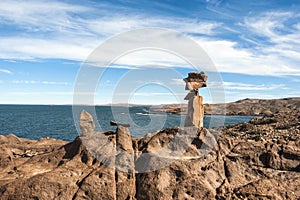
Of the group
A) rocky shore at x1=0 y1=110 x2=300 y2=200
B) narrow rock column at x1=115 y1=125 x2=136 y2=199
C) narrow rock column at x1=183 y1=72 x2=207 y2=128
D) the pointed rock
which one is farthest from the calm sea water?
narrow rock column at x1=115 y1=125 x2=136 y2=199

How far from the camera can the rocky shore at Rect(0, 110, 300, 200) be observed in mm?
13711

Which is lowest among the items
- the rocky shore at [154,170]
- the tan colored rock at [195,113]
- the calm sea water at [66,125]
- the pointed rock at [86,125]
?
the calm sea water at [66,125]

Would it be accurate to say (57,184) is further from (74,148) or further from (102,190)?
(74,148)

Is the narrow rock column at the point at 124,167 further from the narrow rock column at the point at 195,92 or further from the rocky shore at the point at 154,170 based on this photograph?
the narrow rock column at the point at 195,92

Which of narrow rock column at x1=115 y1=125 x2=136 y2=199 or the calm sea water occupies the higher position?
narrow rock column at x1=115 y1=125 x2=136 y2=199

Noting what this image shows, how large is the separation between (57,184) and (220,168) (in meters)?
7.76

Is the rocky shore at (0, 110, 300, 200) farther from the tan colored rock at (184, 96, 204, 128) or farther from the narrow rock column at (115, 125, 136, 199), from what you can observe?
the tan colored rock at (184, 96, 204, 128)

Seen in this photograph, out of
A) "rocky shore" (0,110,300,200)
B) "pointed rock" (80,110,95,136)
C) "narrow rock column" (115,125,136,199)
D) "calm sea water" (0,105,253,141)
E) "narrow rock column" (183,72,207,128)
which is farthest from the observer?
"calm sea water" (0,105,253,141)

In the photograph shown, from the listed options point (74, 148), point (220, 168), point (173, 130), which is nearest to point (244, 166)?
point (220, 168)

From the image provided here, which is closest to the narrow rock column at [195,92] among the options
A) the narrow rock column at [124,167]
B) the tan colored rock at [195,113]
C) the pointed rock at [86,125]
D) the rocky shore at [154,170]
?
the tan colored rock at [195,113]

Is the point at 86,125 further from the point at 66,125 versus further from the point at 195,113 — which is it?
the point at 66,125

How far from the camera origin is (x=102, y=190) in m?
13.9

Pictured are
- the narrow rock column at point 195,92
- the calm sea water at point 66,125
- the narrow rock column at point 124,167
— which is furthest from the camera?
the calm sea water at point 66,125

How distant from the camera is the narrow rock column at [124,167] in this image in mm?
14086
